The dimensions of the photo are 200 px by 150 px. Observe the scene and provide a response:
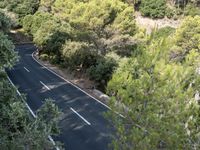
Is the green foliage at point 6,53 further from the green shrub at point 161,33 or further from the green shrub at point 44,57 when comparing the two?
the green shrub at point 44,57

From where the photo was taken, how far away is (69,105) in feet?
74.8

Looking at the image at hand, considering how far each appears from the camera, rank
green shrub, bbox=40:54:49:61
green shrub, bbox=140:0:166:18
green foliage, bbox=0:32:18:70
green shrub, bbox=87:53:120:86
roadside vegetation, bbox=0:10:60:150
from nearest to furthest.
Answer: roadside vegetation, bbox=0:10:60:150 → green foliage, bbox=0:32:18:70 → green shrub, bbox=87:53:120:86 → green shrub, bbox=40:54:49:61 → green shrub, bbox=140:0:166:18

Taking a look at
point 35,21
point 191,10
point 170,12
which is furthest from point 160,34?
point 170,12

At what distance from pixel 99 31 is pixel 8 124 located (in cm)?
2397

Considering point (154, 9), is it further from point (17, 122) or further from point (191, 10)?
point (17, 122)

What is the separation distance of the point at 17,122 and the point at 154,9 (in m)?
49.4

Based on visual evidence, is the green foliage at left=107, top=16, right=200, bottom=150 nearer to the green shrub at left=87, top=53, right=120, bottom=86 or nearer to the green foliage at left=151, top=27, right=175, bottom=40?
the green foliage at left=151, top=27, right=175, bottom=40

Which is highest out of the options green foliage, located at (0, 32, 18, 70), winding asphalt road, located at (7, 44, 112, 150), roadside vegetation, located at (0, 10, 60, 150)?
green foliage, located at (0, 32, 18, 70)

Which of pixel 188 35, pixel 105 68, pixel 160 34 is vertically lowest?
pixel 105 68

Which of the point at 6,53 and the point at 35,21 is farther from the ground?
the point at 6,53

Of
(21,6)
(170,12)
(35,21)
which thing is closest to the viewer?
(35,21)

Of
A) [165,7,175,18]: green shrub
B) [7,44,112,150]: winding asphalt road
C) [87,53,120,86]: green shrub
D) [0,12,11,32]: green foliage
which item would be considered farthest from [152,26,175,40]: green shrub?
[165,7,175,18]: green shrub

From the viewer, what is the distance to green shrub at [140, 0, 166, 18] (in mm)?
54781

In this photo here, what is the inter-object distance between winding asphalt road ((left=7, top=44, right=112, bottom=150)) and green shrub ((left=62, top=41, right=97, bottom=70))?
217cm
